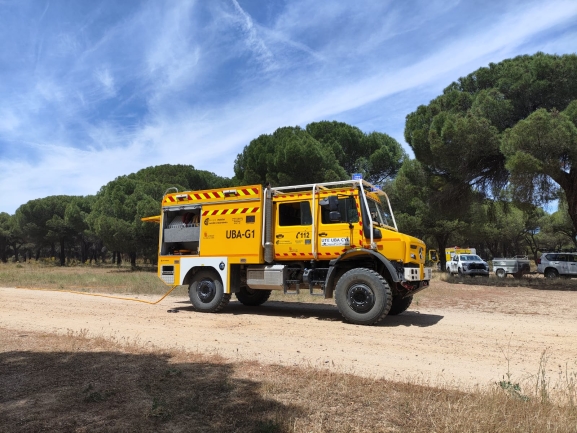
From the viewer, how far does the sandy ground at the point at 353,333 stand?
19.7 ft

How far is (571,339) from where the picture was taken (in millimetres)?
7816

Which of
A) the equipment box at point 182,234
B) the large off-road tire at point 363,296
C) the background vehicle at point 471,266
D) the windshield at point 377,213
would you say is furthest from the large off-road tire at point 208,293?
the background vehicle at point 471,266

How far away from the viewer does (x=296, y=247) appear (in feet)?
33.8

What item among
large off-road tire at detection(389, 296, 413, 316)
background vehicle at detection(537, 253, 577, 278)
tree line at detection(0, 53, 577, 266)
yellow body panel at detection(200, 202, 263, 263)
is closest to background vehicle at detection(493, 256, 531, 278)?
background vehicle at detection(537, 253, 577, 278)

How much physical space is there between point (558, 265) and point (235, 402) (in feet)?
95.4

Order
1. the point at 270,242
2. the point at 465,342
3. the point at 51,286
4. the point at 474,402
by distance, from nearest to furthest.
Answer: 1. the point at 474,402
2. the point at 465,342
3. the point at 270,242
4. the point at 51,286

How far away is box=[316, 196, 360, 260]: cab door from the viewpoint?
9.65m

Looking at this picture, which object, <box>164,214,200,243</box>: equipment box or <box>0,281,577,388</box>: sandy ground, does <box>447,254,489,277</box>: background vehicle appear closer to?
<box>0,281,577,388</box>: sandy ground

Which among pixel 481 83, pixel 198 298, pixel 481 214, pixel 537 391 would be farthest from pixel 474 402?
pixel 481 214

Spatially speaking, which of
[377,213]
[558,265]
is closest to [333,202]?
[377,213]

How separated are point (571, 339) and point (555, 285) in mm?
15383

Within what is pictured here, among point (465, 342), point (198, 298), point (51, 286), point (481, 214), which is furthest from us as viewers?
point (481, 214)

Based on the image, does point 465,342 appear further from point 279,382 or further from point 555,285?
point 555,285

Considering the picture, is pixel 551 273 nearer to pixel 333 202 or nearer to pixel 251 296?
pixel 251 296
